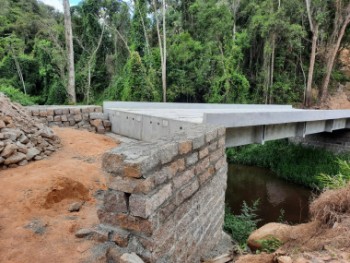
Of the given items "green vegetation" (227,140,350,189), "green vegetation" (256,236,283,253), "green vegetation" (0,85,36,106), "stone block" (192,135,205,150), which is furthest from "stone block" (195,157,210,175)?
"green vegetation" (227,140,350,189)

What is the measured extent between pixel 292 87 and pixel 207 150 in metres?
19.1

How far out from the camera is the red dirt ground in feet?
8.14

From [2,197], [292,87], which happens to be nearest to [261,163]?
[292,87]

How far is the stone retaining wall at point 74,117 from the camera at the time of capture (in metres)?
7.83

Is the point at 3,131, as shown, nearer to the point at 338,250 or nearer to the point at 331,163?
the point at 338,250

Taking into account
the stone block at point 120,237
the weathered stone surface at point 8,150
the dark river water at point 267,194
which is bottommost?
the dark river water at point 267,194

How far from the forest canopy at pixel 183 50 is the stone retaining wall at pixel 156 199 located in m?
13.6

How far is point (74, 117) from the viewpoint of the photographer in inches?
325

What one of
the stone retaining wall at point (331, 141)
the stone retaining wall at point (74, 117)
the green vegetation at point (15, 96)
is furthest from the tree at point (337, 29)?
the green vegetation at point (15, 96)

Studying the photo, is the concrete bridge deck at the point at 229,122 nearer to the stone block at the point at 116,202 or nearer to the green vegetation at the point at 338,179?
the green vegetation at the point at 338,179

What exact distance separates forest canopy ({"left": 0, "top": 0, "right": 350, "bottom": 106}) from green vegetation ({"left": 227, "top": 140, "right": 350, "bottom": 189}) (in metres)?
4.47

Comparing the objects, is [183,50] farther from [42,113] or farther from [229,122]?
[229,122]

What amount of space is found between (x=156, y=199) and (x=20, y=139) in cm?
407

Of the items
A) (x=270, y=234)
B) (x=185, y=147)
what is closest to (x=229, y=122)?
(x=270, y=234)
